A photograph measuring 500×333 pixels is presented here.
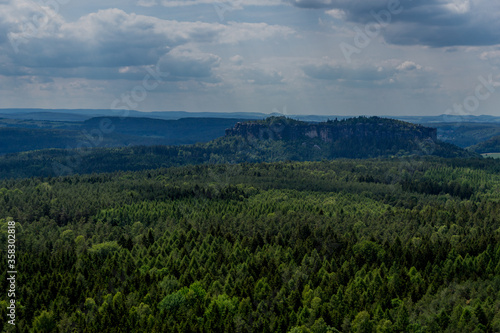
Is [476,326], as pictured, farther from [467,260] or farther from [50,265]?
[50,265]

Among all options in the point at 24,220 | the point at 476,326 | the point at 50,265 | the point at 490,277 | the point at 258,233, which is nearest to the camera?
the point at 476,326

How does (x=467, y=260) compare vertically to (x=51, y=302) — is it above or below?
above

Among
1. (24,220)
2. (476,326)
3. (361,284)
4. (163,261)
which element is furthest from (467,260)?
(24,220)

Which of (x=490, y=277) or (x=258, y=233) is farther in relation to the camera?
(x=258, y=233)

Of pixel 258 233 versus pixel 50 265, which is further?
pixel 258 233

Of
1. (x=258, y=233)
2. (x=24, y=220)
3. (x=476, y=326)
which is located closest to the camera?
(x=476, y=326)

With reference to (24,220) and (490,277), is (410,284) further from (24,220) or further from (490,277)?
(24,220)

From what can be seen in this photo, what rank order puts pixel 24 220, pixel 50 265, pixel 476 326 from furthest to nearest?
pixel 24 220
pixel 50 265
pixel 476 326

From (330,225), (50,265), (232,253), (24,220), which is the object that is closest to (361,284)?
(232,253)

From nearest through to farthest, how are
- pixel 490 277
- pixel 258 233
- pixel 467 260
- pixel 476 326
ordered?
pixel 476 326 < pixel 490 277 < pixel 467 260 < pixel 258 233
